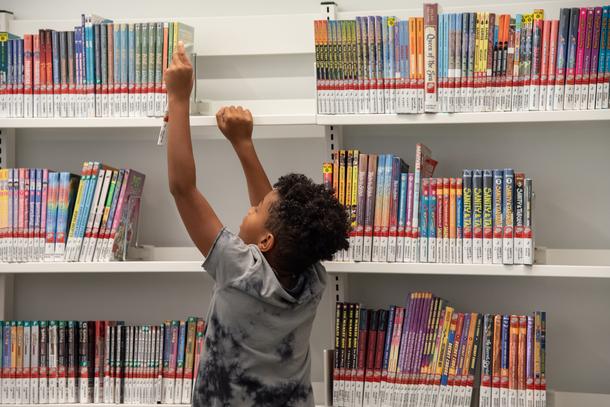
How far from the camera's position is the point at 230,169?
2916mm

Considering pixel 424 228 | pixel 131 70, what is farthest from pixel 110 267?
pixel 424 228

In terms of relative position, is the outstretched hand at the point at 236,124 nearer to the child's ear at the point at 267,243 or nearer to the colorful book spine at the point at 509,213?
the child's ear at the point at 267,243

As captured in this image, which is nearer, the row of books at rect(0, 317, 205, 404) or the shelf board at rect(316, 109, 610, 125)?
the shelf board at rect(316, 109, 610, 125)

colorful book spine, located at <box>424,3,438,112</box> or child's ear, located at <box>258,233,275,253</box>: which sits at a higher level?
colorful book spine, located at <box>424,3,438,112</box>

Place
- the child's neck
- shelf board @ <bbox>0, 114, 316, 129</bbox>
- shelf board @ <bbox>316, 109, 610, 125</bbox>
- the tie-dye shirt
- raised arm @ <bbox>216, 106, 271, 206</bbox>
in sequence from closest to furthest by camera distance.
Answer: the tie-dye shirt
the child's neck
raised arm @ <bbox>216, 106, 271, 206</bbox>
shelf board @ <bbox>316, 109, 610, 125</bbox>
shelf board @ <bbox>0, 114, 316, 129</bbox>

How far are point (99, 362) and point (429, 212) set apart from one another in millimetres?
1083

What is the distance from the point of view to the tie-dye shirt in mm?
1811

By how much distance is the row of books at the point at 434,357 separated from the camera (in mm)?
2436

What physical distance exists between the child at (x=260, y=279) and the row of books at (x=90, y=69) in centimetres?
72

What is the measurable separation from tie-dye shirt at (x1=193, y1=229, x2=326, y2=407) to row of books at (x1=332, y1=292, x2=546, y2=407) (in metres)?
0.63

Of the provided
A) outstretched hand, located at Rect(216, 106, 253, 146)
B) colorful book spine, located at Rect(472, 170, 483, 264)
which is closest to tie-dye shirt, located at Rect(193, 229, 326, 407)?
outstretched hand, located at Rect(216, 106, 253, 146)

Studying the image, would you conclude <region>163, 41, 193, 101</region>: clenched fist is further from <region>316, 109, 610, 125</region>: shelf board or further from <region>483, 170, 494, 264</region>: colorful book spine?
<region>483, 170, 494, 264</region>: colorful book spine

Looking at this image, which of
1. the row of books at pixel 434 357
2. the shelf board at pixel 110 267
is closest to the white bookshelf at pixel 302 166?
the shelf board at pixel 110 267

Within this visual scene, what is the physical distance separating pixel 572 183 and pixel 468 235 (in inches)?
18.4
